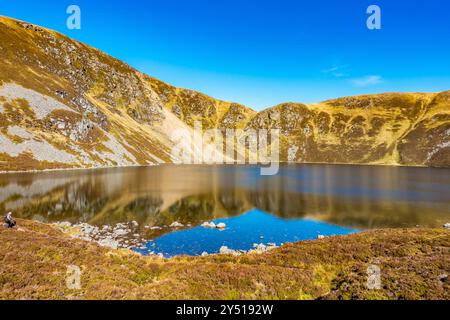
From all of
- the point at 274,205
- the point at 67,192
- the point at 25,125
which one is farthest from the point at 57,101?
the point at 274,205

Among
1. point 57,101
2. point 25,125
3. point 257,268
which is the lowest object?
point 257,268

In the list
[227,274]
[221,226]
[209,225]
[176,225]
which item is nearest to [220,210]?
[209,225]

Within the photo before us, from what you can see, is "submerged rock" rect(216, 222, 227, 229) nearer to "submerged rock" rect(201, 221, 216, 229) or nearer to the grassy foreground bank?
"submerged rock" rect(201, 221, 216, 229)

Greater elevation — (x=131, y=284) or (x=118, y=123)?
(x=118, y=123)

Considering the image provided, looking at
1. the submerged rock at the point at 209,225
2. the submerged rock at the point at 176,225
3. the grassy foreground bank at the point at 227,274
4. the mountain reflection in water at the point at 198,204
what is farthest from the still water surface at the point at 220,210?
the grassy foreground bank at the point at 227,274

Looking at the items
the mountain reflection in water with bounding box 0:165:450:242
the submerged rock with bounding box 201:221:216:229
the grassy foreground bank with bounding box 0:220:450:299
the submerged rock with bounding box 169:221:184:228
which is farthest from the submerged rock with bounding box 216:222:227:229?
the grassy foreground bank with bounding box 0:220:450:299

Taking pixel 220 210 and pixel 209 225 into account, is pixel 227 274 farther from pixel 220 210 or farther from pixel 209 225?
pixel 220 210

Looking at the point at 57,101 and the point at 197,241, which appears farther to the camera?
the point at 57,101

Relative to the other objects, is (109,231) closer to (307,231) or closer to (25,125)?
(307,231)
